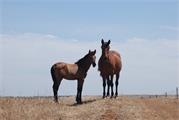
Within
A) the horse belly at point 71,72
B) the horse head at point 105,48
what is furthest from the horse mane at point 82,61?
the horse head at point 105,48

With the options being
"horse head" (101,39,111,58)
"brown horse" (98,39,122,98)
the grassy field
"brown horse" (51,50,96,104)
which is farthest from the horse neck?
the grassy field

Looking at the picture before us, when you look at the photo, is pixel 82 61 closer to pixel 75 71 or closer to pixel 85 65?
pixel 85 65

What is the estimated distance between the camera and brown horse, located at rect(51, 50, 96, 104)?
78.0ft

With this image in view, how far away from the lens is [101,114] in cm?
2139

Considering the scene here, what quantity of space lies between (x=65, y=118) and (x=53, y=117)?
503 millimetres

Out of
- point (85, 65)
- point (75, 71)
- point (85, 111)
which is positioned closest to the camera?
point (85, 111)

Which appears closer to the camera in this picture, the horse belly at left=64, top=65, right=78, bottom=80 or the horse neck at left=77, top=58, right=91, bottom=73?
the horse belly at left=64, top=65, right=78, bottom=80

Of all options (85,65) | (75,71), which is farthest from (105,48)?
(75,71)

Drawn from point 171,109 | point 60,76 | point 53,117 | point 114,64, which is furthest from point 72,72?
point 171,109

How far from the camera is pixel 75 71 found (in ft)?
79.4

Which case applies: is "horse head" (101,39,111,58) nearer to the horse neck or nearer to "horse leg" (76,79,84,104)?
the horse neck

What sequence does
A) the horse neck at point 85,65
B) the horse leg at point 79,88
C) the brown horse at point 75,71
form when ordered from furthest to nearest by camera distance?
the horse neck at point 85,65, the horse leg at point 79,88, the brown horse at point 75,71

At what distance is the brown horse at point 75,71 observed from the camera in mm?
23781

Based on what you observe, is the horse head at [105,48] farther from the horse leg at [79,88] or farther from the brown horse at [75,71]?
the horse leg at [79,88]
